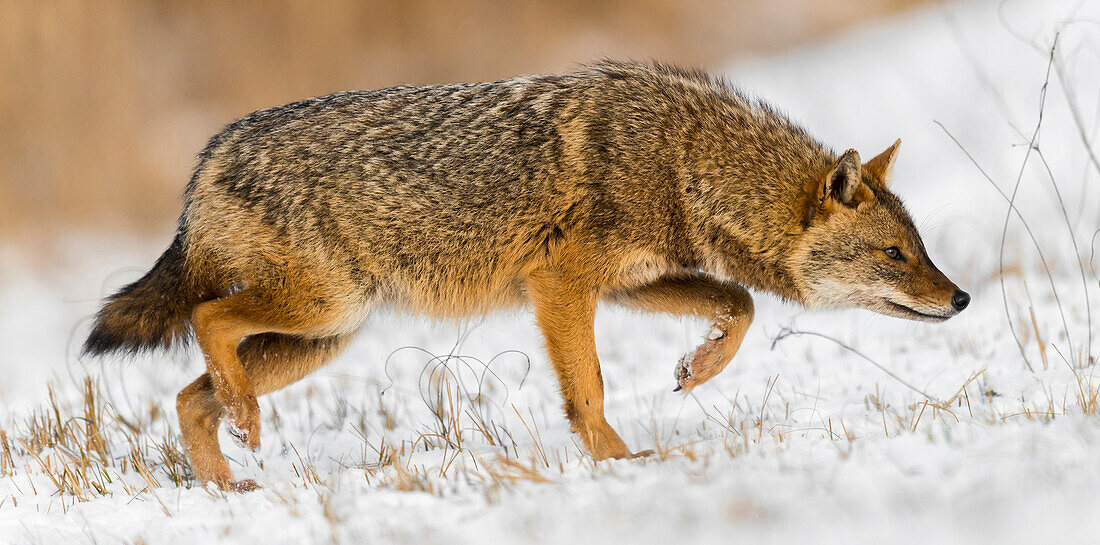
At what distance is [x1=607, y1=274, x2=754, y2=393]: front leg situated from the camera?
5238 millimetres

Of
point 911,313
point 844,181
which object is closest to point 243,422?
point 844,181

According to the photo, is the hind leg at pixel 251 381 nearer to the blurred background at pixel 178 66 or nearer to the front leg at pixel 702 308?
the front leg at pixel 702 308

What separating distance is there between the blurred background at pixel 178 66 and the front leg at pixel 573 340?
9.62 metres

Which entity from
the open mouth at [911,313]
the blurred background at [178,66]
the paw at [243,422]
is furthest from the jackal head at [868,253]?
the blurred background at [178,66]

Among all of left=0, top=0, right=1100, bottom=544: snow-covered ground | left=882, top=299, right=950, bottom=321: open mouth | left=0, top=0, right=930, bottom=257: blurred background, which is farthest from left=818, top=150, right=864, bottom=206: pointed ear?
left=0, top=0, right=930, bottom=257: blurred background

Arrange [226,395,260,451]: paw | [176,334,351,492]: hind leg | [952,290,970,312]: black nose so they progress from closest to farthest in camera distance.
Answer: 1. [952,290,970,312]: black nose
2. [226,395,260,451]: paw
3. [176,334,351,492]: hind leg

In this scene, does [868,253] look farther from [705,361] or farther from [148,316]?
[148,316]

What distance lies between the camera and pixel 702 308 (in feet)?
17.6

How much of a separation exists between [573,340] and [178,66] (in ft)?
36.7

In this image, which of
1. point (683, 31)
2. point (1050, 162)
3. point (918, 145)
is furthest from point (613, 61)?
point (683, 31)

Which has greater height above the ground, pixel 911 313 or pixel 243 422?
pixel 911 313

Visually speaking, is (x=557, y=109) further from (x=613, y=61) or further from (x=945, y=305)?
(x=945, y=305)

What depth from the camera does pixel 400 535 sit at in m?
3.21

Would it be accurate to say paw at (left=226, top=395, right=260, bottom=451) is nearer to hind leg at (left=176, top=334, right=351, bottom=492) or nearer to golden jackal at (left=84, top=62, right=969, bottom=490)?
golden jackal at (left=84, top=62, right=969, bottom=490)
